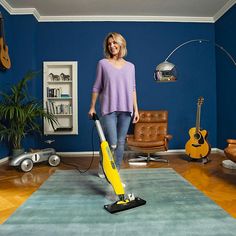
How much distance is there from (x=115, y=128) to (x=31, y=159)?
162 cm

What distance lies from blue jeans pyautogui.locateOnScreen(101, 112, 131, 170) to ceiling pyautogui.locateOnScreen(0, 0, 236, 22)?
249 centimetres

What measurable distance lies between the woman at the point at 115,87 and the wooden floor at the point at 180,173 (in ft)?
3.03

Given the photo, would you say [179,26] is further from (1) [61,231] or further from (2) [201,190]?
(1) [61,231]

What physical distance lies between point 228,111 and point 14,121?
11.4 ft

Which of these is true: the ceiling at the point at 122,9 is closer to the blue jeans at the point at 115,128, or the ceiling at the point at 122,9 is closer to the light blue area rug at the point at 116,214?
the blue jeans at the point at 115,128

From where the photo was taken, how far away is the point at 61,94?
427cm

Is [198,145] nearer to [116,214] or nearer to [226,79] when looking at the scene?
[226,79]

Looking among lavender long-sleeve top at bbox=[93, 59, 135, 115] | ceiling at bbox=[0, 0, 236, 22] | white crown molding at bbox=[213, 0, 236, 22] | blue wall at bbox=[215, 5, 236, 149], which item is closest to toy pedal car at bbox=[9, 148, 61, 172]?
lavender long-sleeve top at bbox=[93, 59, 135, 115]

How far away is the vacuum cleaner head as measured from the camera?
1.58 m

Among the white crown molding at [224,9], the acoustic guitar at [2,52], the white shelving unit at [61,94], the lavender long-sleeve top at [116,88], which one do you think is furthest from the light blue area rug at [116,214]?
the white crown molding at [224,9]

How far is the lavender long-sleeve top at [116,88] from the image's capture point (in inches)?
76.9

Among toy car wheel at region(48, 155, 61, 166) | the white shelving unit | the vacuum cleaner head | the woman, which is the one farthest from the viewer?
the white shelving unit

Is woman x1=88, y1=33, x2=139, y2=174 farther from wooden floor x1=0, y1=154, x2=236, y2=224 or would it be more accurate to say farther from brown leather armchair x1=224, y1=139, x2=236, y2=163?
brown leather armchair x1=224, y1=139, x2=236, y2=163

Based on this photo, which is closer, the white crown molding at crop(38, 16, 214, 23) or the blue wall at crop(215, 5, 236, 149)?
the blue wall at crop(215, 5, 236, 149)
